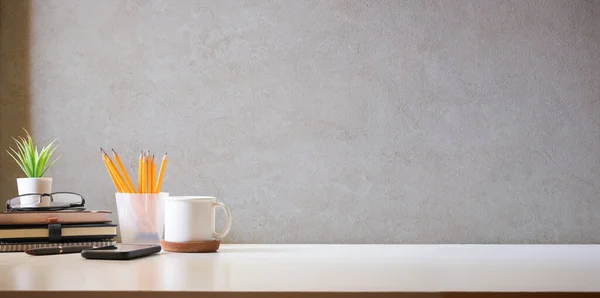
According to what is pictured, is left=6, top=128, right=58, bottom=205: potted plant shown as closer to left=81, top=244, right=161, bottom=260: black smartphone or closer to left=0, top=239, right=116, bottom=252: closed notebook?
left=0, top=239, right=116, bottom=252: closed notebook

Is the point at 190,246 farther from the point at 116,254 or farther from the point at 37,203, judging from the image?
the point at 37,203

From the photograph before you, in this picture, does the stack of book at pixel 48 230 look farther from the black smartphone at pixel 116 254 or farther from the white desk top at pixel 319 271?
the black smartphone at pixel 116 254

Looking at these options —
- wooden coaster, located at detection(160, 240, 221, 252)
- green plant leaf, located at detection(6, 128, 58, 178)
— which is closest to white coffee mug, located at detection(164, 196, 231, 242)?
wooden coaster, located at detection(160, 240, 221, 252)

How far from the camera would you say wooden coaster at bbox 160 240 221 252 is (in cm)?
129

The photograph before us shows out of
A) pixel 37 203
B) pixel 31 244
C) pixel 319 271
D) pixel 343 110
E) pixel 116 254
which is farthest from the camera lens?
pixel 343 110

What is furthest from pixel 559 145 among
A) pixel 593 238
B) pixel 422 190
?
pixel 422 190

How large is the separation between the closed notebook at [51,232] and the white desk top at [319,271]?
2.3 inches

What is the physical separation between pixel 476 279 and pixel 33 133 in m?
1.18

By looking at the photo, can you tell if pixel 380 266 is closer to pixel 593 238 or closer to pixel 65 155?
pixel 593 238

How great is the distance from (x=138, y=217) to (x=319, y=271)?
583mm

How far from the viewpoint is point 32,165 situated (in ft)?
4.86

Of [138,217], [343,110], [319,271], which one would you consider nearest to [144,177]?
Result: [138,217]

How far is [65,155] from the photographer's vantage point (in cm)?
160

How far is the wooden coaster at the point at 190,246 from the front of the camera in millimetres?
1288
